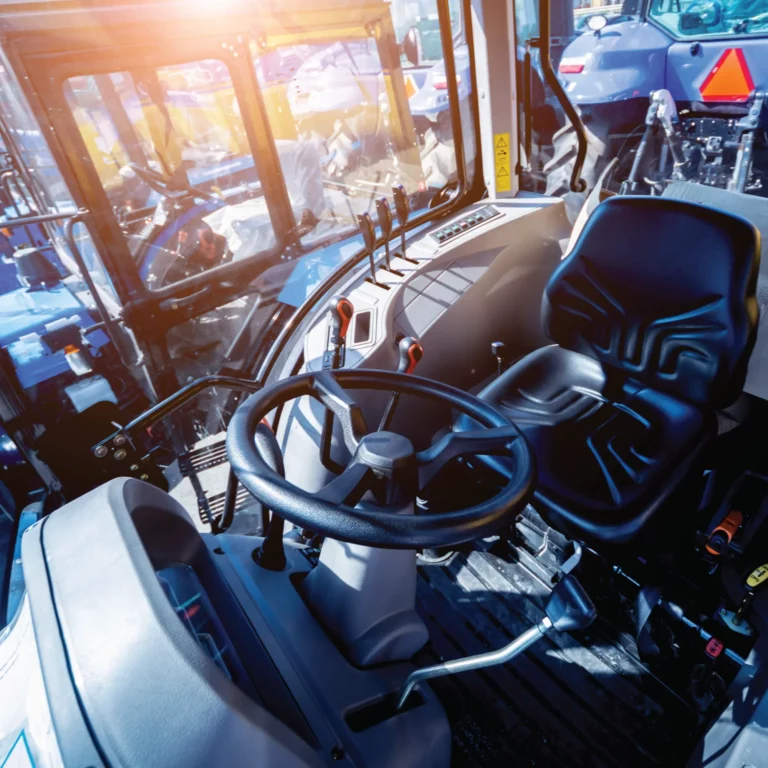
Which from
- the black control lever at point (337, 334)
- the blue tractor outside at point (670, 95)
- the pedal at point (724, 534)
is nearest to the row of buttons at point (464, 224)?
the black control lever at point (337, 334)

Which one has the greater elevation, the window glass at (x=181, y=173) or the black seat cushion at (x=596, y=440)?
the window glass at (x=181, y=173)

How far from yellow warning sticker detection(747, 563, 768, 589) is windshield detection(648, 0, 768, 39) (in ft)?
11.5

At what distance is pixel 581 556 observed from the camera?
1.68 metres

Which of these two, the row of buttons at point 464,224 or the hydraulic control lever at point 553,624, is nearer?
the hydraulic control lever at point 553,624

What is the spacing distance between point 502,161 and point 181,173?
4.81 feet

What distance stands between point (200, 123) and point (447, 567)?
239 centimetres

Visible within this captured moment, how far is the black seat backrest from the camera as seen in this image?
4.31 feet

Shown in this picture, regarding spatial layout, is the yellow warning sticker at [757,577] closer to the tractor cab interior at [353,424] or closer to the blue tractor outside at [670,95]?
the tractor cab interior at [353,424]

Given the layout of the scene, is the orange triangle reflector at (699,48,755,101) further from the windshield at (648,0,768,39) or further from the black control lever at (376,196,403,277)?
the black control lever at (376,196,403,277)

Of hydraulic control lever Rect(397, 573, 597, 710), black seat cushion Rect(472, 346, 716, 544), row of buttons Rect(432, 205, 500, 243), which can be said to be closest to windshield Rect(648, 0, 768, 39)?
row of buttons Rect(432, 205, 500, 243)

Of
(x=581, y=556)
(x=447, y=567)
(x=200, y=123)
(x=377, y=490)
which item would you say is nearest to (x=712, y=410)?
(x=581, y=556)

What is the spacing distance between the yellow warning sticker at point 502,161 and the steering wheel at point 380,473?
161 centimetres

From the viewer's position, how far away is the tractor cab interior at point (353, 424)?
0.89m

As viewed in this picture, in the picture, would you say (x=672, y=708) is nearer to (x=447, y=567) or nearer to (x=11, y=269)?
(x=447, y=567)
